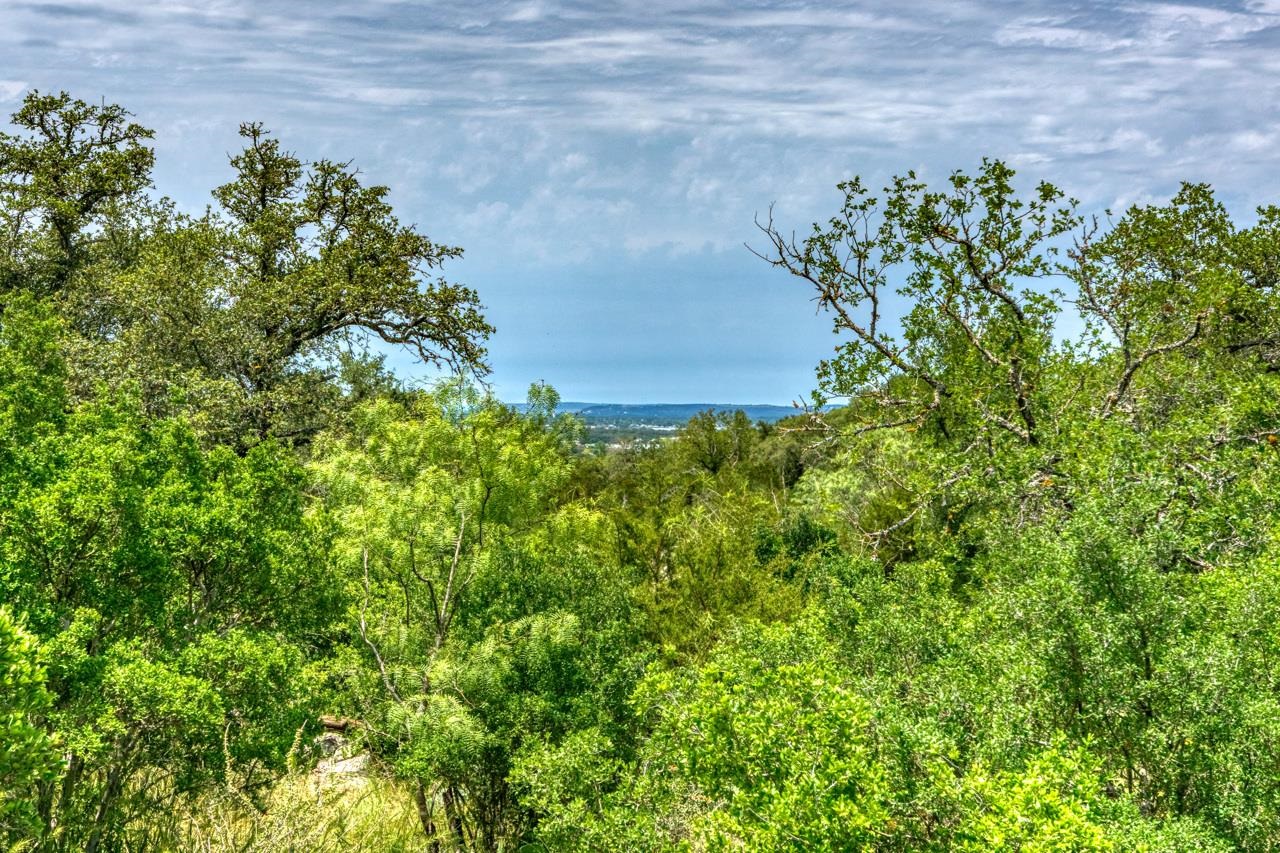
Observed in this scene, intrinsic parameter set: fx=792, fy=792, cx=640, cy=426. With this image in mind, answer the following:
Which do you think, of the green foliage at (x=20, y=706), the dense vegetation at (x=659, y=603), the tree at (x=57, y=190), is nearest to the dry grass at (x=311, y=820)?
the dense vegetation at (x=659, y=603)

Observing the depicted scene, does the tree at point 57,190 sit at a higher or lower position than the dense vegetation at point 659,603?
higher

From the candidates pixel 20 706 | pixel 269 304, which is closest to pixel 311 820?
pixel 20 706

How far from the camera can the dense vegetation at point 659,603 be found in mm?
5973

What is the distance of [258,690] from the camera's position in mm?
Result: 8641

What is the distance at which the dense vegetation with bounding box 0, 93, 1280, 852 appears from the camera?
5.97 metres

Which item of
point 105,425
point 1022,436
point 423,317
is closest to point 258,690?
point 105,425

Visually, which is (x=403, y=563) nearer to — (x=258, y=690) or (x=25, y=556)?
(x=258, y=690)

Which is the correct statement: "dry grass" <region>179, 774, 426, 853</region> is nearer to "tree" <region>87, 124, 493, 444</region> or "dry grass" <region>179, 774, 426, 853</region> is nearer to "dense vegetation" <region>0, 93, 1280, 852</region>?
"dense vegetation" <region>0, 93, 1280, 852</region>

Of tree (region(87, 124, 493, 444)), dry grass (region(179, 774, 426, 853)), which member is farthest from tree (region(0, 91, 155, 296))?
dry grass (region(179, 774, 426, 853))

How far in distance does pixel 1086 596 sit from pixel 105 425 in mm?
10735

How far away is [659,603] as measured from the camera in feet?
51.9

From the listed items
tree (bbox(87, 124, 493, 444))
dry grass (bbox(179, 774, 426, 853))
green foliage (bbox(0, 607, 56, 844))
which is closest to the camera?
green foliage (bbox(0, 607, 56, 844))

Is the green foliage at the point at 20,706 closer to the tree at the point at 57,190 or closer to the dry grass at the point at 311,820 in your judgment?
the dry grass at the point at 311,820

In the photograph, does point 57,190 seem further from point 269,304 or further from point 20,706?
point 20,706
